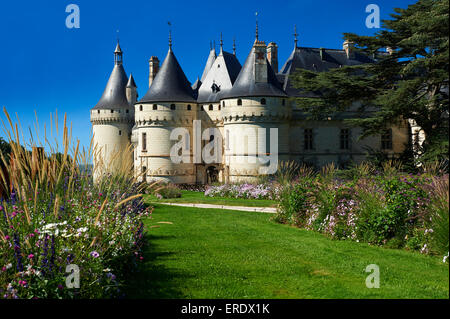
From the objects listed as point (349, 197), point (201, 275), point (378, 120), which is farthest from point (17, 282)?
point (378, 120)

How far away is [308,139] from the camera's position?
29672mm

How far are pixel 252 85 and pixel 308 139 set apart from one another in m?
5.93

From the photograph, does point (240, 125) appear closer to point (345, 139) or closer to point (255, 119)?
point (255, 119)

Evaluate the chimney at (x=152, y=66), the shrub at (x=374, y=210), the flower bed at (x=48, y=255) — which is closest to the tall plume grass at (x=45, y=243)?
the flower bed at (x=48, y=255)

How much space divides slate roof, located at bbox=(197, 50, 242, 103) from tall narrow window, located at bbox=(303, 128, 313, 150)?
20.8 ft

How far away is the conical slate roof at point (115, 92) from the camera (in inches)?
1462

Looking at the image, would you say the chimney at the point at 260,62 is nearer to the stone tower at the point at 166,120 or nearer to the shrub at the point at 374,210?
the stone tower at the point at 166,120

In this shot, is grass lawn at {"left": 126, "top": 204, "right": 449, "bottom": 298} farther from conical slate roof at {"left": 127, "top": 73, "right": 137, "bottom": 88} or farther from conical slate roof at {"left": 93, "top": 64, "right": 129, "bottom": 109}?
conical slate roof at {"left": 127, "top": 73, "right": 137, "bottom": 88}

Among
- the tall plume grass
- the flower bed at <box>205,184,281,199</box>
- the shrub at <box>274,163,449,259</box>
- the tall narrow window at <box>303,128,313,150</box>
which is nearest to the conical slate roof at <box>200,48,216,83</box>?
the tall narrow window at <box>303,128,313,150</box>

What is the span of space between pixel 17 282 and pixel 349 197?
706 centimetres

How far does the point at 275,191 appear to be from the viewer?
60.2ft

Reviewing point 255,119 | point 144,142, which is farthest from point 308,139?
point 144,142

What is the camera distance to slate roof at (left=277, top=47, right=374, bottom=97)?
97.3 feet
